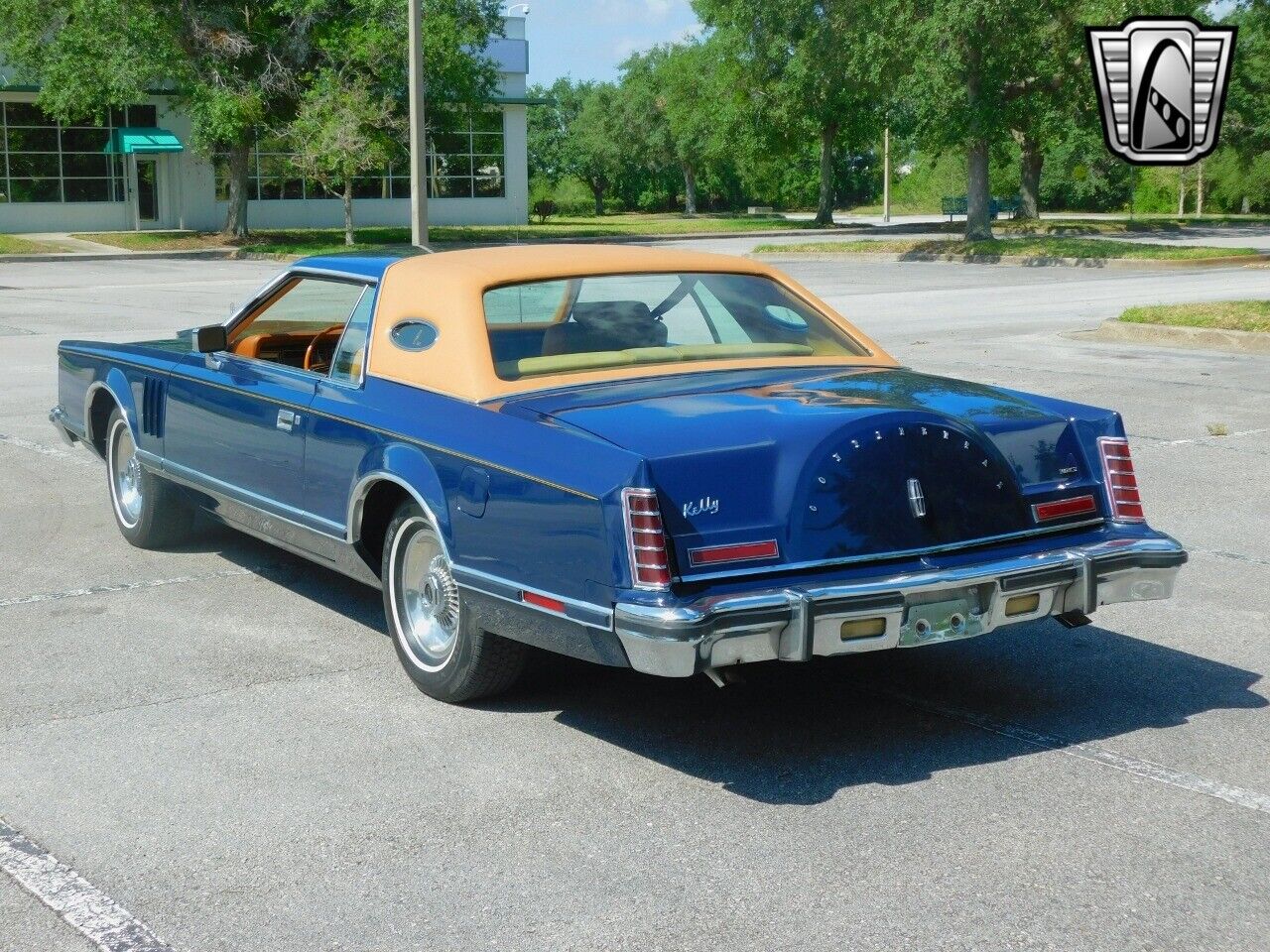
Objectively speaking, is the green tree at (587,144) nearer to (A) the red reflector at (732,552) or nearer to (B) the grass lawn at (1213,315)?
(B) the grass lawn at (1213,315)

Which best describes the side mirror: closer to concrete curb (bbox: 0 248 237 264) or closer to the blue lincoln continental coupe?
the blue lincoln continental coupe

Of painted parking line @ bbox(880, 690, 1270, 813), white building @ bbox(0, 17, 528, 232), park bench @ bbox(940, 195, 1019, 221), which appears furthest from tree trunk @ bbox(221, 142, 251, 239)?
painted parking line @ bbox(880, 690, 1270, 813)

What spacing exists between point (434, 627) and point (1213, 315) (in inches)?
587

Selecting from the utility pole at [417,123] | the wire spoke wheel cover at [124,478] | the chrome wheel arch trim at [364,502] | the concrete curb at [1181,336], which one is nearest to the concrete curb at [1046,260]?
the utility pole at [417,123]

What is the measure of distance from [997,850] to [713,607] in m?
0.98

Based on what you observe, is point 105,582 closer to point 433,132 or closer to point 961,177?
point 433,132

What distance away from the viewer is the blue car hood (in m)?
4.57

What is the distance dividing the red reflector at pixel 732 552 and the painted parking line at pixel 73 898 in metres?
1.76

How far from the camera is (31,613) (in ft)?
21.5

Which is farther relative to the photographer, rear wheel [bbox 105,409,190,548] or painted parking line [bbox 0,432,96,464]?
painted parking line [bbox 0,432,96,464]

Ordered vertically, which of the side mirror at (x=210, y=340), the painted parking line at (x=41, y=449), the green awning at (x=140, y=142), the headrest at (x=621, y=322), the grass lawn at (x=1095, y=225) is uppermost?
the green awning at (x=140, y=142)

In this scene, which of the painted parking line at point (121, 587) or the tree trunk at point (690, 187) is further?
the tree trunk at point (690, 187)

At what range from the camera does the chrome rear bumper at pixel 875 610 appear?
171 inches

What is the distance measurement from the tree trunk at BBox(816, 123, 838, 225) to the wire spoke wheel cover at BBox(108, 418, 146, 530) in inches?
2063
